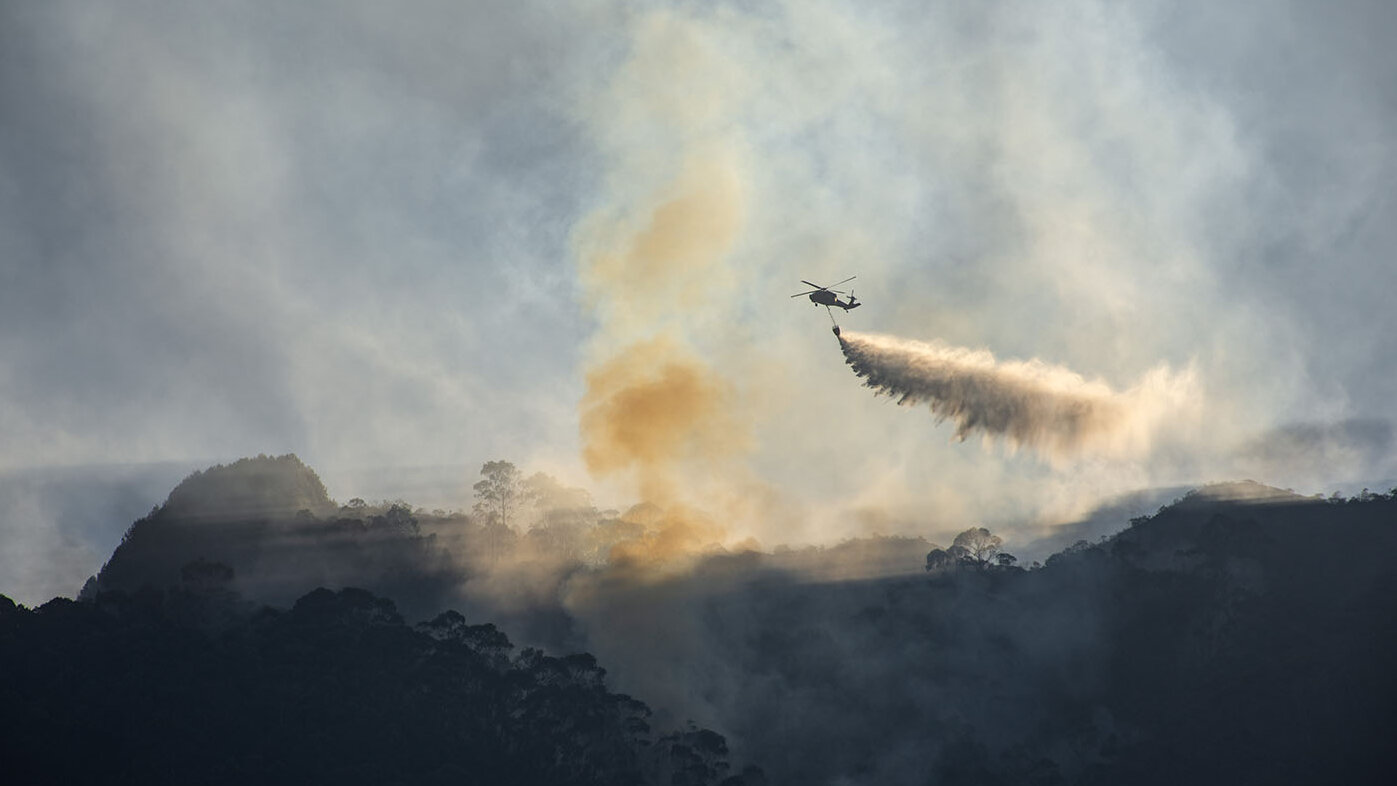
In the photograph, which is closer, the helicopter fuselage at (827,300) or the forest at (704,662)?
the helicopter fuselage at (827,300)

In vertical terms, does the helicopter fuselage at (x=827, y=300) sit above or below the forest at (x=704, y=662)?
above

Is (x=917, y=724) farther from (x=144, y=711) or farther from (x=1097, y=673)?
(x=144, y=711)

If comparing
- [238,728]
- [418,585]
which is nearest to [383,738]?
→ [238,728]

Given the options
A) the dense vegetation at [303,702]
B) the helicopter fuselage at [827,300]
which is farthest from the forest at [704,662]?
the helicopter fuselage at [827,300]

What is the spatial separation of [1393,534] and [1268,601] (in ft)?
77.0

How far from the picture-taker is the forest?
149000 mm

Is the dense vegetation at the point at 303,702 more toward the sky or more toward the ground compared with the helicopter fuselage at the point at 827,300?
more toward the ground

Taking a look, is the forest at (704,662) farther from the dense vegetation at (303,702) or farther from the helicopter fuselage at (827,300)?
the helicopter fuselage at (827,300)

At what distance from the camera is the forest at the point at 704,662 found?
149000mm

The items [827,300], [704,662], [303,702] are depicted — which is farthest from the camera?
[704,662]

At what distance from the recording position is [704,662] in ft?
589

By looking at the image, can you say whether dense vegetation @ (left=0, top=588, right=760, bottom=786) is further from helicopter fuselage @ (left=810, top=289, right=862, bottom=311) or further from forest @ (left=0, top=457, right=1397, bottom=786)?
helicopter fuselage @ (left=810, top=289, right=862, bottom=311)

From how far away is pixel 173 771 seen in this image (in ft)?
456

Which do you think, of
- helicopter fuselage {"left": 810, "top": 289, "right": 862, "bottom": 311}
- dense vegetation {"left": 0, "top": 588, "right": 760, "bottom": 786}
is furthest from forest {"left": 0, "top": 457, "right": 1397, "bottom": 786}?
helicopter fuselage {"left": 810, "top": 289, "right": 862, "bottom": 311}
